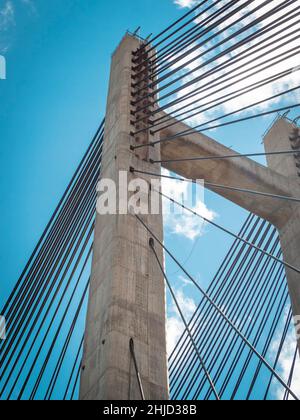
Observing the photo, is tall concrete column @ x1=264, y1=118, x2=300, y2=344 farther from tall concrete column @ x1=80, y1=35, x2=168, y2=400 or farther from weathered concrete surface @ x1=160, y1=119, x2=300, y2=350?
tall concrete column @ x1=80, y1=35, x2=168, y2=400

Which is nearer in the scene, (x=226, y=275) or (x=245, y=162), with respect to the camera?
(x=245, y=162)

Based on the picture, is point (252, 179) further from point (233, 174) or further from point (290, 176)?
point (290, 176)

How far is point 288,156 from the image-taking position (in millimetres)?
12875

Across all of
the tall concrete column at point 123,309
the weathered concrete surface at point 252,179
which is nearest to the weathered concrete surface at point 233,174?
the weathered concrete surface at point 252,179

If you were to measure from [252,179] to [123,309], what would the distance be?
18.8 feet

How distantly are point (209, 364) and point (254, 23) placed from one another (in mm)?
7723

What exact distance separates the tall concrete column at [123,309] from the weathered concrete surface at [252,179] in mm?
1995

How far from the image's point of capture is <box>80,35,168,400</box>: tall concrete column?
6.46 meters

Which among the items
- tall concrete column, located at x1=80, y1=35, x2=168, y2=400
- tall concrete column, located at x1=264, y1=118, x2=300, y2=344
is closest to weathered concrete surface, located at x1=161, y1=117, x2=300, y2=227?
tall concrete column, located at x1=264, y1=118, x2=300, y2=344

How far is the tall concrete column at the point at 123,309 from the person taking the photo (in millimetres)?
6461

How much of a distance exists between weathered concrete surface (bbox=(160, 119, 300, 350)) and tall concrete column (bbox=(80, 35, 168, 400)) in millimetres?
1995

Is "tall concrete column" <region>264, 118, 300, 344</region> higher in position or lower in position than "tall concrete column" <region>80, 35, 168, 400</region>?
higher
